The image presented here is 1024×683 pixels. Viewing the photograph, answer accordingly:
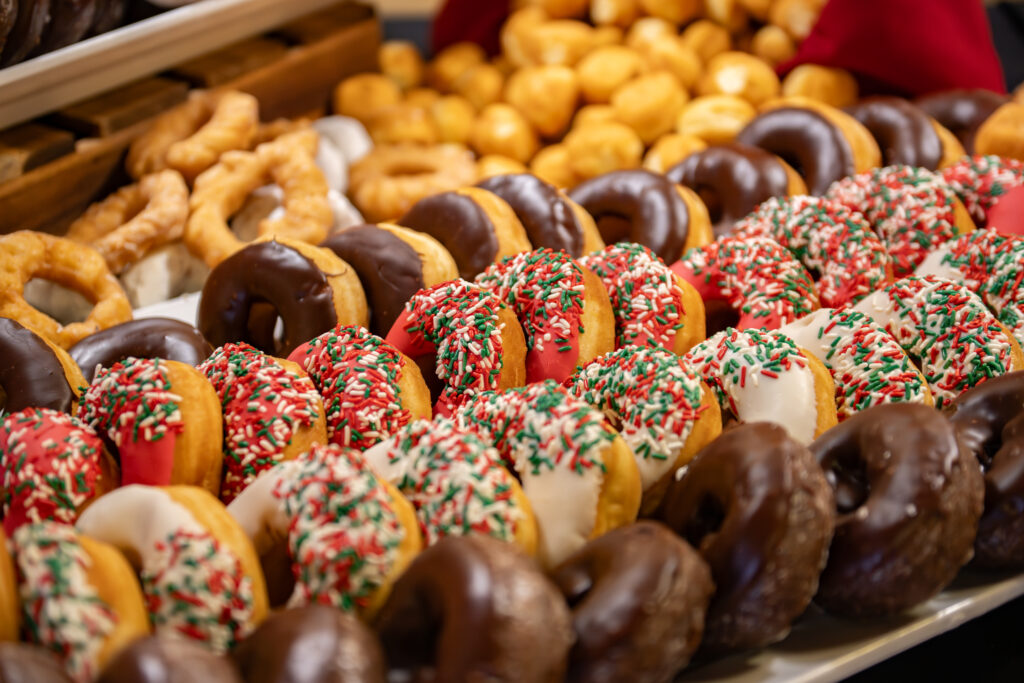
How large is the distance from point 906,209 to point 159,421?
175 centimetres

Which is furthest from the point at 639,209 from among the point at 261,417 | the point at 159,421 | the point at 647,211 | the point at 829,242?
the point at 159,421

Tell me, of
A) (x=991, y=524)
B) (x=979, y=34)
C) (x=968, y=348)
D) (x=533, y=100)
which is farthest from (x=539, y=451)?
(x=979, y=34)

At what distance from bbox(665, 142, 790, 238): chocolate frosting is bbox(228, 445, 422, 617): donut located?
4.52ft

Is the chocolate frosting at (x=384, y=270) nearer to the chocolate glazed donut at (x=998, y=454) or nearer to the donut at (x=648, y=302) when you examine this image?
the donut at (x=648, y=302)

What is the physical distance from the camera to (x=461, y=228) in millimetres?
2119

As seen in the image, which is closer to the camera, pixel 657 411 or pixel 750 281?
pixel 657 411

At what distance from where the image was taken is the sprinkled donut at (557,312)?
1770mm

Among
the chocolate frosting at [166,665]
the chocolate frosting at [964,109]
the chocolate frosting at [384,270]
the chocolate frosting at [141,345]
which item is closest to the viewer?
the chocolate frosting at [166,665]

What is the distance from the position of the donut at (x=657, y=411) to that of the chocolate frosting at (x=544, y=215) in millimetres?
618

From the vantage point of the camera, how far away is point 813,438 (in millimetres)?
1596

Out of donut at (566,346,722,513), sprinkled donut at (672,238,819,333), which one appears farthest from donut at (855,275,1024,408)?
donut at (566,346,722,513)

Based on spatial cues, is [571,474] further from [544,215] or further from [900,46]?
[900,46]

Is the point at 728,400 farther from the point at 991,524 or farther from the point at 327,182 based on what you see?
the point at 327,182

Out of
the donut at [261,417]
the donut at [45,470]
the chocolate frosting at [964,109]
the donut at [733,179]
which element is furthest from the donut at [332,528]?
the chocolate frosting at [964,109]
